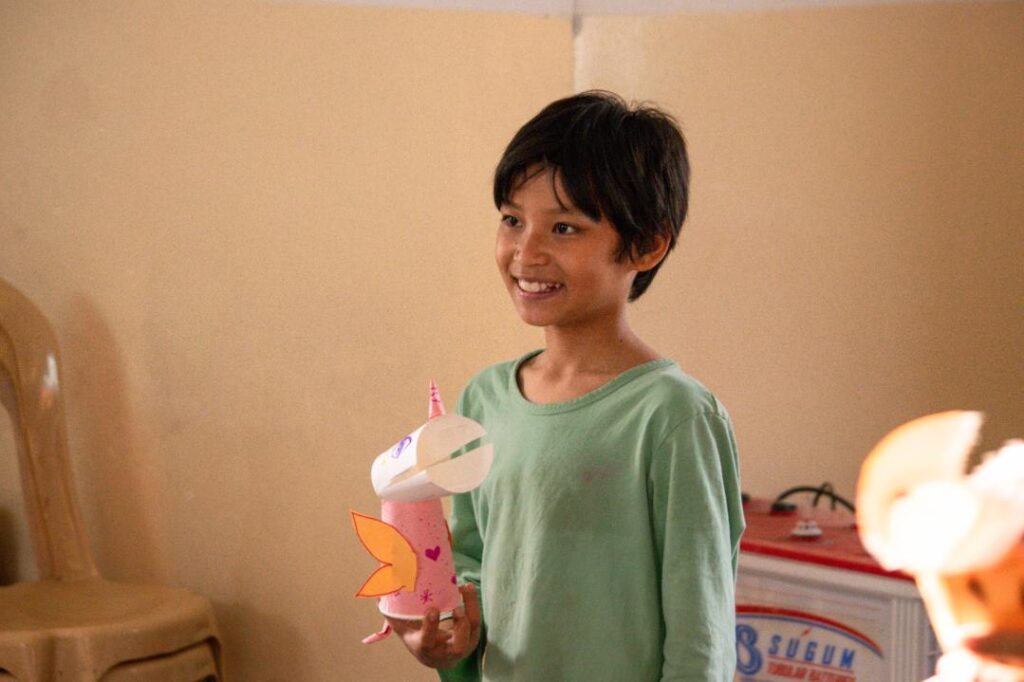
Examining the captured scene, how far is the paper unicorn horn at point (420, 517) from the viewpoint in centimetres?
109

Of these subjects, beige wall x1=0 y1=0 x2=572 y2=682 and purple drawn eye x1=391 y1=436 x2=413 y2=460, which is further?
beige wall x1=0 y1=0 x2=572 y2=682

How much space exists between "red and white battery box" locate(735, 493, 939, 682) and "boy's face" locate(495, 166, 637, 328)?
633mm

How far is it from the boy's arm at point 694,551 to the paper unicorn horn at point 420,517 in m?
0.15

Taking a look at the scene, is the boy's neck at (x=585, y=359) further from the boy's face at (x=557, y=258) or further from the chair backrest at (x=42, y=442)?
the chair backrest at (x=42, y=442)

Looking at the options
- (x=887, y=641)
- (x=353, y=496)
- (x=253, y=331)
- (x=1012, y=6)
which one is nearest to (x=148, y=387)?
(x=253, y=331)

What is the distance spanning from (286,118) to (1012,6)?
1.08 meters

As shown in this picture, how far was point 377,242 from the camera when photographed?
6.88 feet

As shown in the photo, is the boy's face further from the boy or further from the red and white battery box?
the red and white battery box

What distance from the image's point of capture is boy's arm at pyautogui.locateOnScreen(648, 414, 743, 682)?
1.04 metres

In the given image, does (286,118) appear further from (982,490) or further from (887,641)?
(982,490)

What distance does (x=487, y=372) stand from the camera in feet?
4.18

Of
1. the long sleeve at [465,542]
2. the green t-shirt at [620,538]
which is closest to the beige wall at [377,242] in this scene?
the long sleeve at [465,542]

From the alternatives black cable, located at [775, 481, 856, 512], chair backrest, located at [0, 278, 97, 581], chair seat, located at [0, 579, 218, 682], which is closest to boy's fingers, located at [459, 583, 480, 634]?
black cable, located at [775, 481, 856, 512]

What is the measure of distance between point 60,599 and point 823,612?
1.18 metres
